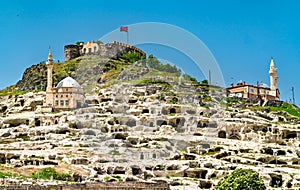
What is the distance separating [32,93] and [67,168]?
46.1 m

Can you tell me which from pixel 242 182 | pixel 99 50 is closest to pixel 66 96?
pixel 99 50

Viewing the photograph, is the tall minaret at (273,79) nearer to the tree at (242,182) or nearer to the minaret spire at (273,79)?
the minaret spire at (273,79)

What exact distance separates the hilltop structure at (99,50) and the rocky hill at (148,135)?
9.13 meters

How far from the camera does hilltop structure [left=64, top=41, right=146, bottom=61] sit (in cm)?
12925

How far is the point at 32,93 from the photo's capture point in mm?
107625

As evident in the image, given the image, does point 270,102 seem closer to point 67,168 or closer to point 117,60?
point 117,60

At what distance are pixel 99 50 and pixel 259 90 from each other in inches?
1330

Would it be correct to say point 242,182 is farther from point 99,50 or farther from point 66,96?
point 99,50

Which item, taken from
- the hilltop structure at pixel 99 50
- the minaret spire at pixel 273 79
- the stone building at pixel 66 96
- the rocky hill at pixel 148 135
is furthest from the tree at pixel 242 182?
the hilltop structure at pixel 99 50

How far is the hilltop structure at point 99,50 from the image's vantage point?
129 metres

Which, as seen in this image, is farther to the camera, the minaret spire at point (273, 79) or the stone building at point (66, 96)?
the minaret spire at point (273, 79)

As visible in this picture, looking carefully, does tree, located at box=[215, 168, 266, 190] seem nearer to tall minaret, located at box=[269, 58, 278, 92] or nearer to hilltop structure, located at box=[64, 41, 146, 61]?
tall minaret, located at box=[269, 58, 278, 92]

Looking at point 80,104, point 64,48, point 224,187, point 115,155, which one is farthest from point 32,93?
point 224,187

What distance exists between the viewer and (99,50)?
129 m
